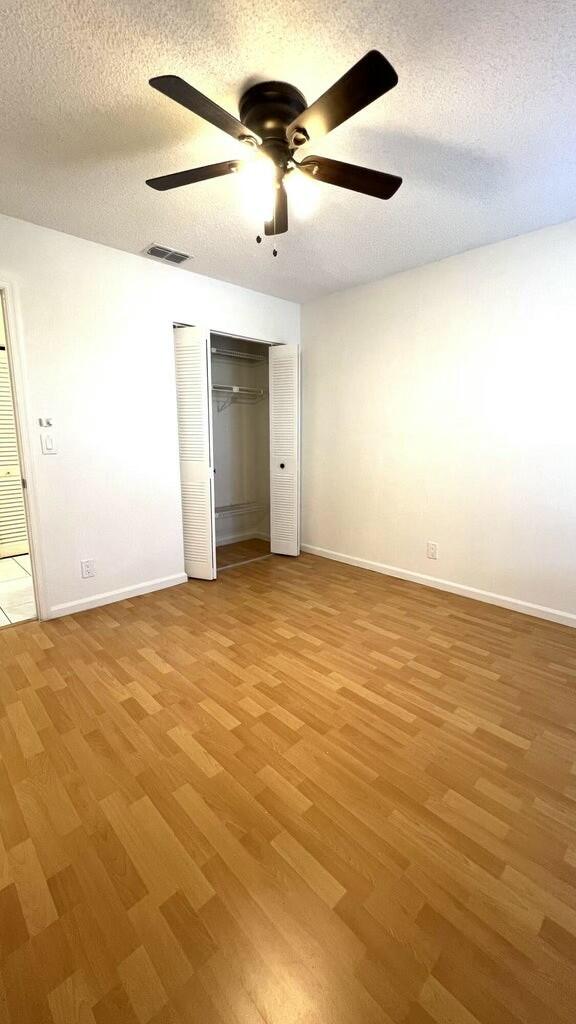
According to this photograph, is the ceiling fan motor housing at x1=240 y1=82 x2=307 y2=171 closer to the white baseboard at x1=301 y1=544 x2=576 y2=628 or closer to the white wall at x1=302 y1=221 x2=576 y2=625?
the white wall at x1=302 y1=221 x2=576 y2=625

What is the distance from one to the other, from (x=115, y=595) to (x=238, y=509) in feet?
6.41

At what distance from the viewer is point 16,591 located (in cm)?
344

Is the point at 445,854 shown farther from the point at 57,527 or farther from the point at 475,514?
the point at 57,527

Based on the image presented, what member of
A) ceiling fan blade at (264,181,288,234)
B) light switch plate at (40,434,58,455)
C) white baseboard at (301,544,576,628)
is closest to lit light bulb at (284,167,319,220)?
ceiling fan blade at (264,181,288,234)

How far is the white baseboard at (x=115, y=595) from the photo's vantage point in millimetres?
2918

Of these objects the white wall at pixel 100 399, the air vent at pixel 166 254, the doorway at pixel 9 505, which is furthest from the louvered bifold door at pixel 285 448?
the doorway at pixel 9 505

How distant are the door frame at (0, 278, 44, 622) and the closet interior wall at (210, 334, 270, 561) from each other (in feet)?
6.65

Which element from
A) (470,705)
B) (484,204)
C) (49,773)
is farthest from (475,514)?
(49,773)

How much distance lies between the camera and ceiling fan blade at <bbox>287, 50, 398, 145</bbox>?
3.53 feet

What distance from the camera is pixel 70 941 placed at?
1053mm

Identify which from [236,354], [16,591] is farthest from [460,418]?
[16,591]

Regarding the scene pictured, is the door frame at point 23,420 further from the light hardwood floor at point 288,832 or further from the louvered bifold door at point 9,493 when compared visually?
the louvered bifold door at point 9,493

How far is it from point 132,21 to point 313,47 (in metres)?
0.59

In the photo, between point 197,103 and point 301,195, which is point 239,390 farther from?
point 197,103
